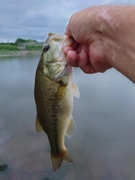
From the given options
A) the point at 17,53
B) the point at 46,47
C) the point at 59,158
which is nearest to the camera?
the point at 46,47

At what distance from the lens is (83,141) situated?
8.30 metres

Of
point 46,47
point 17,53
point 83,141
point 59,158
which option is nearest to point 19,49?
point 17,53

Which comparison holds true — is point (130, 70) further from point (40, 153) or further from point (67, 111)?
point (40, 153)

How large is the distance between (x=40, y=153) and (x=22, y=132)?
1.81m

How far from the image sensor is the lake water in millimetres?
6770

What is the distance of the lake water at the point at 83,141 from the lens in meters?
6.77

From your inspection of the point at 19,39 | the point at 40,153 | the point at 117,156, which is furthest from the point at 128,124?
the point at 19,39

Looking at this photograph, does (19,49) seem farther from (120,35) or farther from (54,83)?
(120,35)

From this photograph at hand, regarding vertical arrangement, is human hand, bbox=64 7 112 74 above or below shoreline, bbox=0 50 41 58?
above

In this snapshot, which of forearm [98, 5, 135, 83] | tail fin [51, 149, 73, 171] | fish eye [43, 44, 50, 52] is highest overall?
forearm [98, 5, 135, 83]

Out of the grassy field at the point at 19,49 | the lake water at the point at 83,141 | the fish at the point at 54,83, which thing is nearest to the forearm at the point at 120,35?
the fish at the point at 54,83

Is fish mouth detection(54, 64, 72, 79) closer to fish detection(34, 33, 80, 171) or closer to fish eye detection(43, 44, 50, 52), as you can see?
fish detection(34, 33, 80, 171)

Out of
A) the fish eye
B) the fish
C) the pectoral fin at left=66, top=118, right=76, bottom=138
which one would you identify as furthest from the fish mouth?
the pectoral fin at left=66, top=118, right=76, bottom=138

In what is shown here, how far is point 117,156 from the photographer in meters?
7.41
